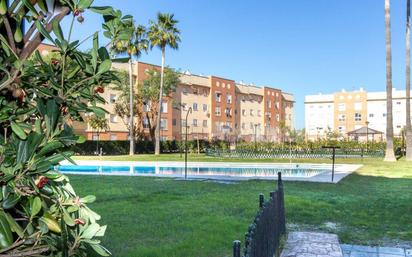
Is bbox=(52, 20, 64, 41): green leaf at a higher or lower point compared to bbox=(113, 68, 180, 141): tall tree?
lower

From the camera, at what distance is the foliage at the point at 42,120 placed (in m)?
1.32

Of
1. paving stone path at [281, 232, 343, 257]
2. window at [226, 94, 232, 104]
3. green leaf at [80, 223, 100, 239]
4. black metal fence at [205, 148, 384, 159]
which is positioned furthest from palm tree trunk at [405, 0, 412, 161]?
window at [226, 94, 232, 104]

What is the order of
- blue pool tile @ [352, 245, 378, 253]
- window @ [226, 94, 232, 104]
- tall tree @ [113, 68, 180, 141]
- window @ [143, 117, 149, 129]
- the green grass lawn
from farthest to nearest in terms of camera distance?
window @ [226, 94, 232, 104] → window @ [143, 117, 149, 129] → tall tree @ [113, 68, 180, 141] → the green grass lawn → blue pool tile @ [352, 245, 378, 253]

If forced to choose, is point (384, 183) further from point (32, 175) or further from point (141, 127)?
point (141, 127)

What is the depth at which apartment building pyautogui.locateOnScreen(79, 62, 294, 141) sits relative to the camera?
48656mm

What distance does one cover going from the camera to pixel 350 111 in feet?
261

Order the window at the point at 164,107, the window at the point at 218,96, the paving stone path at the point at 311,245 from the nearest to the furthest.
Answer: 1. the paving stone path at the point at 311,245
2. the window at the point at 164,107
3. the window at the point at 218,96

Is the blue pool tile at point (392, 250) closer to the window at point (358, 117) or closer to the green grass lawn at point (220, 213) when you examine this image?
the green grass lawn at point (220, 213)

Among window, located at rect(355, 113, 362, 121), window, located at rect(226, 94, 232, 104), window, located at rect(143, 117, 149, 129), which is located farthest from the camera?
window, located at rect(355, 113, 362, 121)

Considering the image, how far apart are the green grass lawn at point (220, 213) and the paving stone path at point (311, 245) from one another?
36 cm

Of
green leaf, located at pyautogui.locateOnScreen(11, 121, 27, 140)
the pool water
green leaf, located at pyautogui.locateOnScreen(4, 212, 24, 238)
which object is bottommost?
the pool water

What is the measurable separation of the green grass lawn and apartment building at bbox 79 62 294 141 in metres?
32.9

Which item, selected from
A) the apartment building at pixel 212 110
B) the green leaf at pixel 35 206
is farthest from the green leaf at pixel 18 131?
the apartment building at pixel 212 110

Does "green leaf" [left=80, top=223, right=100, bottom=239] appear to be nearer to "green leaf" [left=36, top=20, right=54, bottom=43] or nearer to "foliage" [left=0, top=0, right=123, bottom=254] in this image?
"foliage" [left=0, top=0, right=123, bottom=254]
